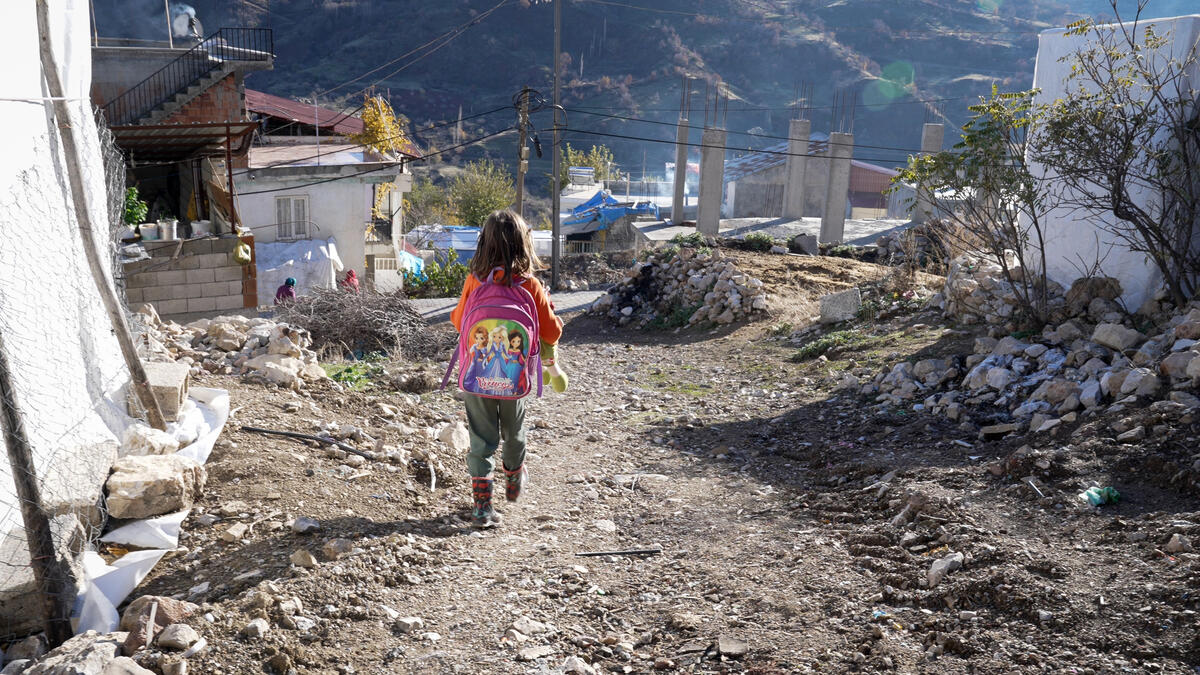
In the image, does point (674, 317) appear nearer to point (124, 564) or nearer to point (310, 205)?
point (124, 564)

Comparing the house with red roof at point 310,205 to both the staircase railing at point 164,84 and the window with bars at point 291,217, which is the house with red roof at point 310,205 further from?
the staircase railing at point 164,84

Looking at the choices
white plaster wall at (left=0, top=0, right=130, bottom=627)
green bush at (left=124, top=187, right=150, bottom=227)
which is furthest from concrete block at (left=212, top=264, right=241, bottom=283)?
white plaster wall at (left=0, top=0, right=130, bottom=627)

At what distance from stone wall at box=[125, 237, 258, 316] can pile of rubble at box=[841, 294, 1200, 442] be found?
10883mm

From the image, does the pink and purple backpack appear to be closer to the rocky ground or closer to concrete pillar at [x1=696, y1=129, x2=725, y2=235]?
the rocky ground

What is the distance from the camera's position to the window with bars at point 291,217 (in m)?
20.3

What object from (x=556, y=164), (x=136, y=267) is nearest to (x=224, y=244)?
(x=136, y=267)

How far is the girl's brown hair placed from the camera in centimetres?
368

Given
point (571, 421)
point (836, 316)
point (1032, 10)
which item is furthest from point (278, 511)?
point (1032, 10)

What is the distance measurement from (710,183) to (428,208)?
2016 cm

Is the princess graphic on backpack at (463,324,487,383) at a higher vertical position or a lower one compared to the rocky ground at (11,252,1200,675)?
higher

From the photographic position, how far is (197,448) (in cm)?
409

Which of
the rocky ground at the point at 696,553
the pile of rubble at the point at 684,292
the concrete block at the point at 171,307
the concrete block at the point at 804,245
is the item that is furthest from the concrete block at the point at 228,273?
the concrete block at the point at 804,245

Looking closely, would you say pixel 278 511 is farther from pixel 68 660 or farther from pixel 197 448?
pixel 68 660

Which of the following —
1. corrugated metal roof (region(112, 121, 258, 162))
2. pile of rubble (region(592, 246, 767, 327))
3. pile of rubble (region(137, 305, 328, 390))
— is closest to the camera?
pile of rubble (region(137, 305, 328, 390))
